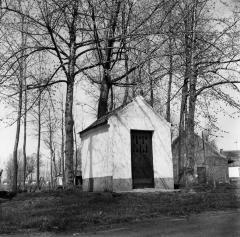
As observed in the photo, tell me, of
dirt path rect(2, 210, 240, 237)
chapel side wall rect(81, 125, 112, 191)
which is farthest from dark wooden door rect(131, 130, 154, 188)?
dirt path rect(2, 210, 240, 237)

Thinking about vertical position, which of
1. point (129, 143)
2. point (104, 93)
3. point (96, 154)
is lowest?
point (96, 154)

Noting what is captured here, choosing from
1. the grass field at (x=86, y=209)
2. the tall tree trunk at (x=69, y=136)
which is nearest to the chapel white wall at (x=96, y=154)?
the tall tree trunk at (x=69, y=136)

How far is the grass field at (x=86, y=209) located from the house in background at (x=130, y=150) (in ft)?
12.3

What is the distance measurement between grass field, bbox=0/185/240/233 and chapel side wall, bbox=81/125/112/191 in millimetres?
4085

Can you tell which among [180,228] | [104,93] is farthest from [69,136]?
[180,228]

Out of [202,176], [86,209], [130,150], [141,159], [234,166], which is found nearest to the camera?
[86,209]

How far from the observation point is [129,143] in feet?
61.2

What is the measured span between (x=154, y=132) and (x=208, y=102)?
3739 millimetres

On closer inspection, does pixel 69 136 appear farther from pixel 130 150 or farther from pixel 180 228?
pixel 180 228

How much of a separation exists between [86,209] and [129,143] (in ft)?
26.2

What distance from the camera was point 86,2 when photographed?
17.5 m

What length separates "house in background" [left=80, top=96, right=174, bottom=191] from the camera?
18.3 metres

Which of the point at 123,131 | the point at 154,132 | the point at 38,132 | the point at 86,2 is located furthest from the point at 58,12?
the point at 38,132

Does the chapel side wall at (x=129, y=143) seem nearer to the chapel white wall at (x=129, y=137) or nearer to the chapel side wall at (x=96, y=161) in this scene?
the chapel white wall at (x=129, y=137)
